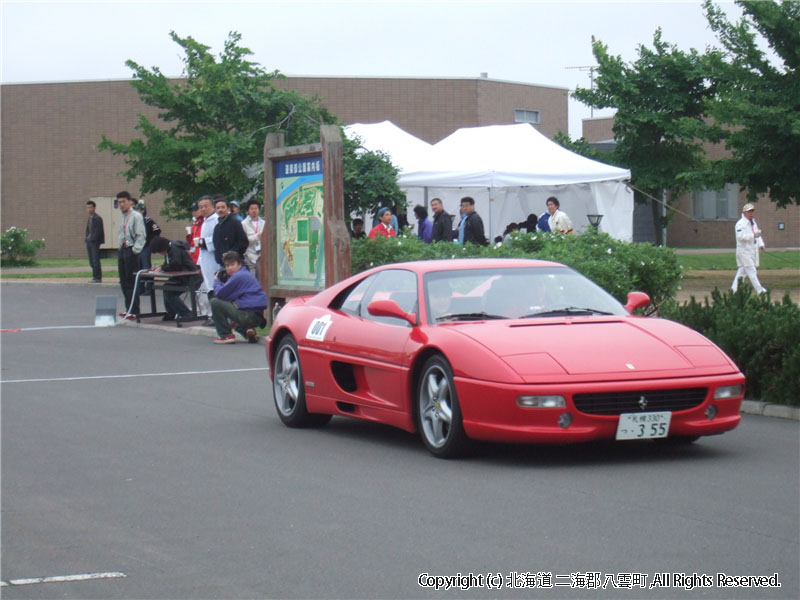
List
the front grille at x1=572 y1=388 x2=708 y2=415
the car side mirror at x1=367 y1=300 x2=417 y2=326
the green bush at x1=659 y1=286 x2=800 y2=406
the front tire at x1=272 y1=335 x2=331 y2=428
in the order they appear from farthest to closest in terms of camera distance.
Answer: the green bush at x1=659 y1=286 x2=800 y2=406 → the front tire at x1=272 y1=335 x2=331 y2=428 → the car side mirror at x1=367 y1=300 x2=417 y2=326 → the front grille at x1=572 y1=388 x2=708 y2=415

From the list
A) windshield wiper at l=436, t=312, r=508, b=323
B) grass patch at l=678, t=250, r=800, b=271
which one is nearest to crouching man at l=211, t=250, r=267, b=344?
windshield wiper at l=436, t=312, r=508, b=323

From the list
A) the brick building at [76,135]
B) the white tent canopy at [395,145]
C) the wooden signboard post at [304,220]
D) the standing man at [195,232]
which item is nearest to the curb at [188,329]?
the wooden signboard post at [304,220]

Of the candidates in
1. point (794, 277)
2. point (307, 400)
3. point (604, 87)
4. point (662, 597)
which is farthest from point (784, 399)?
point (604, 87)

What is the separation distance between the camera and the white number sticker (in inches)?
376

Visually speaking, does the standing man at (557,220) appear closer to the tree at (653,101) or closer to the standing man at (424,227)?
the standing man at (424,227)

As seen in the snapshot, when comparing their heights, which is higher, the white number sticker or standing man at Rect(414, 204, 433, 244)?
standing man at Rect(414, 204, 433, 244)

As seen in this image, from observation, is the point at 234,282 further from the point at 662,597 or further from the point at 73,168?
the point at 73,168

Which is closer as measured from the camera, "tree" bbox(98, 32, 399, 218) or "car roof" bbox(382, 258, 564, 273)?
"car roof" bbox(382, 258, 564, 273)

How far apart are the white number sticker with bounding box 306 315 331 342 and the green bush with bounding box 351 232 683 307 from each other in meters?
7.34

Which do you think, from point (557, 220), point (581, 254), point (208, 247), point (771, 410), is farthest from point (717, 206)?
point (771, 410)

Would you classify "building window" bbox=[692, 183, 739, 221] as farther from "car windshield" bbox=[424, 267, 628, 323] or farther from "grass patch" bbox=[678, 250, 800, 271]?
"car windshield" bbox=[424, 267, 628, 323]

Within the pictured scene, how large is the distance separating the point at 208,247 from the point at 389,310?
10456 mm

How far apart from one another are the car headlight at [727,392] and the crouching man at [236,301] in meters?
9.36

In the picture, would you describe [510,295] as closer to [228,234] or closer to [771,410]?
[771,410]
